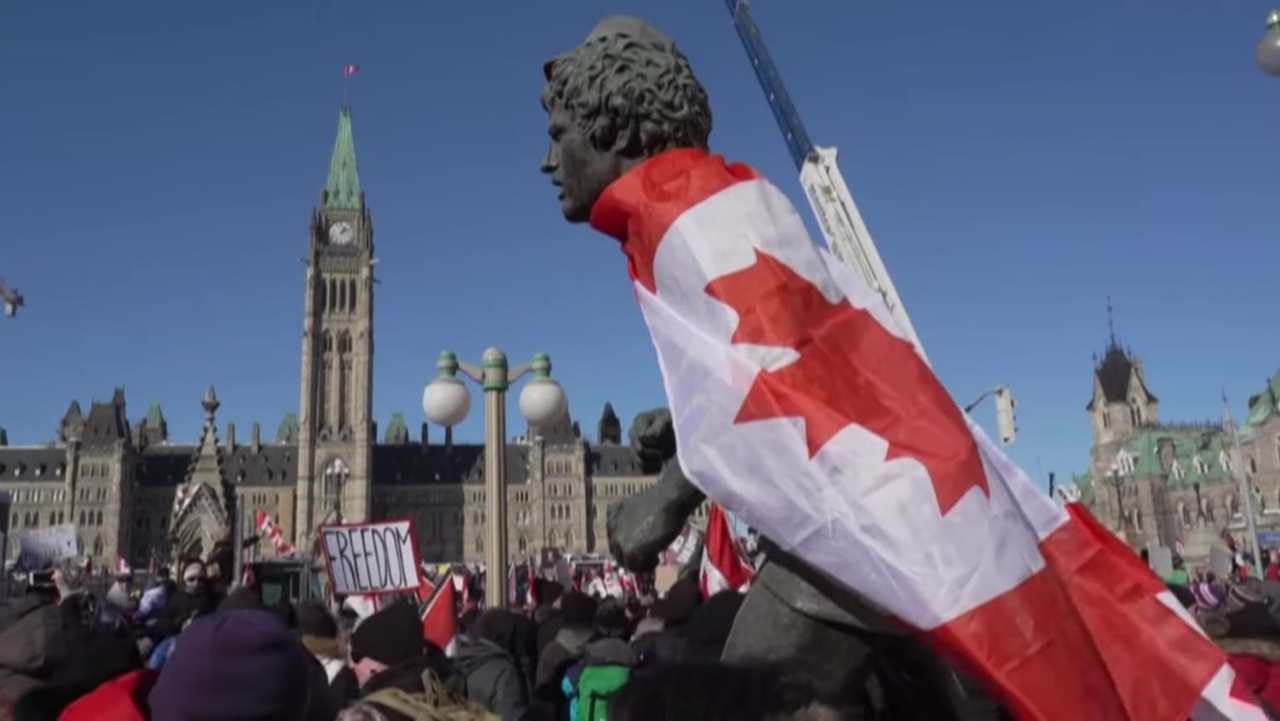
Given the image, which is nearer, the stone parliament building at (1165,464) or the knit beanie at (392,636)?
the knit beanie at (392,636)

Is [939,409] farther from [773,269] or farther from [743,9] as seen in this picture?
[743,9]

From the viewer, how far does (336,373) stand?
118 metres

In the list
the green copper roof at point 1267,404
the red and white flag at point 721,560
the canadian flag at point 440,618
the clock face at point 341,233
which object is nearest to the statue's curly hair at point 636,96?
the red and white flag at point 721,560

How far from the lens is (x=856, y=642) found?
7.88ft

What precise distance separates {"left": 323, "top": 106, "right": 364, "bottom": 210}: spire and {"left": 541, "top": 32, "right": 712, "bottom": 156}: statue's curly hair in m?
128

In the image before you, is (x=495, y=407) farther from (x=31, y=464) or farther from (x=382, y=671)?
(x=31, y=464)

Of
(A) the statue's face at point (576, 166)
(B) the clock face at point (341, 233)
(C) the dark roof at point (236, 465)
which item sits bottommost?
(A) the statue's face at point (576, 166)

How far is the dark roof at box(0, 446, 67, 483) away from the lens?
11450 cm

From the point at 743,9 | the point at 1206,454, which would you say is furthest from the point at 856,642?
the point at 1206,454

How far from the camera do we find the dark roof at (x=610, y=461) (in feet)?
424

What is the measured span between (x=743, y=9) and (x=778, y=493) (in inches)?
2679

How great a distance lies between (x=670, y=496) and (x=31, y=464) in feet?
438

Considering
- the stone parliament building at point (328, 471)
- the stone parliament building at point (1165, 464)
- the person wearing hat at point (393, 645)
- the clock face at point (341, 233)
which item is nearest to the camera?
the person wearing hat at point (393, 645)

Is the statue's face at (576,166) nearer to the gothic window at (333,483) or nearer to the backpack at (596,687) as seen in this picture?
the backpack at (596,687)
